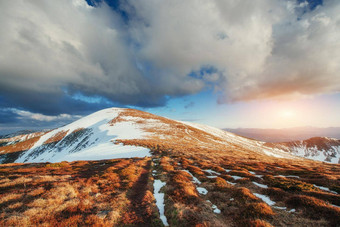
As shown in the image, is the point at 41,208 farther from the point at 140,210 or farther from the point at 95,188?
the point at 140,210

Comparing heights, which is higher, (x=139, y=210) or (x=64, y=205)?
(x=64, y=205)

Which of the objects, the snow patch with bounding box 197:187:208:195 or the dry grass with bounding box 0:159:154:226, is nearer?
the dry grass with bounding box 0:159:154:226

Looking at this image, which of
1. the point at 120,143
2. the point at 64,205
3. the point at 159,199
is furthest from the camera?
the point at 120,143

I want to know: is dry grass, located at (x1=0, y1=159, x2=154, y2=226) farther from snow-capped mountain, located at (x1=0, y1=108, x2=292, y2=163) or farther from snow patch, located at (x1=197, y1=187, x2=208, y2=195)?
snow-capped mountain, located at (x1=0, y1=108, x2=292, y2=163)

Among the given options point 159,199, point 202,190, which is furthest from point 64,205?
point 202,190

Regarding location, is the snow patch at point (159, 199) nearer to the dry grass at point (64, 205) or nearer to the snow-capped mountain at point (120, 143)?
the dry grass at point (64, 205)

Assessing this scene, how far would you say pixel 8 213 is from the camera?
7.44m

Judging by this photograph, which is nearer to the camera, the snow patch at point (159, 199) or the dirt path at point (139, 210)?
the dirt path at point (139, 210)

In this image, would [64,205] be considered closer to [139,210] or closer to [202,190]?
[139,210]

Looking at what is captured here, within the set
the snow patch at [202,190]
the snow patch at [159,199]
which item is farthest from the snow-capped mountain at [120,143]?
the snow patch at [202,190]

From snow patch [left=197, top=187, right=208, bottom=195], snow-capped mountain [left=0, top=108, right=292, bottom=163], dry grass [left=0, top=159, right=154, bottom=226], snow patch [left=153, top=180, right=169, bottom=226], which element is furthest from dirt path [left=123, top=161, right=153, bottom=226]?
snow-capped mountain [left=0, top=108, right=292, bottom=163]

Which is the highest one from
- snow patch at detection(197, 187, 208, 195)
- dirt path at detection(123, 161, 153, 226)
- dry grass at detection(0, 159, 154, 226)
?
dry grass at detection(0, 159, 154, 226)

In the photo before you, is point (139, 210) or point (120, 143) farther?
point (120, 143)

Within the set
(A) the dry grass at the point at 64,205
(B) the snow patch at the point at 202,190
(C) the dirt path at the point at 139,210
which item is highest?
(A) the dry grass at the point at 64,205
